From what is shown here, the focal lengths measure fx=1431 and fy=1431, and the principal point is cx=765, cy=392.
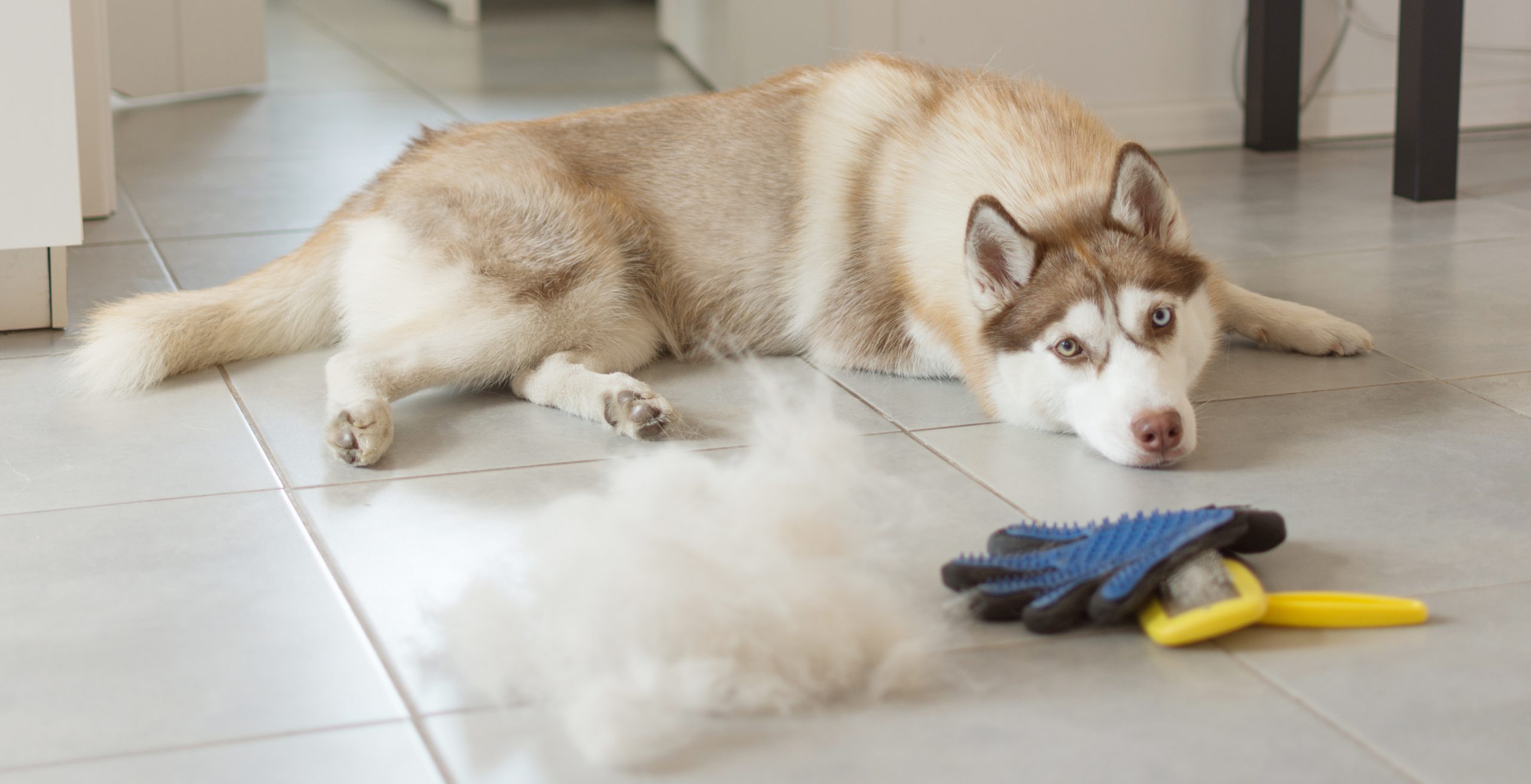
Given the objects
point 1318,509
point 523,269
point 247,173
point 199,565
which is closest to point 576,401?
point 523,269

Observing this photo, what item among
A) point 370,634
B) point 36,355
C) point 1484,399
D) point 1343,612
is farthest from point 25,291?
point 1484,399

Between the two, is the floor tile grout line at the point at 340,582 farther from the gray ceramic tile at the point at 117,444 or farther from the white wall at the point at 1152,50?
the white wall at the point at 1152,50

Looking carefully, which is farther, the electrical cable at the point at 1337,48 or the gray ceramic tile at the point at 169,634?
the electrical cable at the point at 1337,48

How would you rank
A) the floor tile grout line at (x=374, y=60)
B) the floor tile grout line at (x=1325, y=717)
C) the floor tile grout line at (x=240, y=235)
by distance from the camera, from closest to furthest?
1. the floor tile grout line at (x=1325, y=717)
2. the floor tile grout line at (x=240, y=235)
3. the floor tile grout line at (x=374, y=60)

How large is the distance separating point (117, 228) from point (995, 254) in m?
2.61

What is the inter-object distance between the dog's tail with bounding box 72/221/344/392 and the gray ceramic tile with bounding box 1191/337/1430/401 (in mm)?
1647

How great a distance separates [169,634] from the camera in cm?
170

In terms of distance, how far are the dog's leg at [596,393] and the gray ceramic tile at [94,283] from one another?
3.39 feet

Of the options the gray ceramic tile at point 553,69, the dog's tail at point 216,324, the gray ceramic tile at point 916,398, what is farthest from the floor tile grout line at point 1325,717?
the gray ceramic tile at point 553,69

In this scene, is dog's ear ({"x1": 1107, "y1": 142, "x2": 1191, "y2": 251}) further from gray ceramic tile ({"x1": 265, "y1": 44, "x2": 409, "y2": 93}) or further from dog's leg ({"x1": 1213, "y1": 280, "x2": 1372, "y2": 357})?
gray ceramic tile ({"x1": 265, "y1": 44, "x2": 409, "y2": 93})

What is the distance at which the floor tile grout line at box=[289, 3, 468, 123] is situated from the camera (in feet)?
18.4

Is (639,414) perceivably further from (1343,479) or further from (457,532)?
(1343,479)

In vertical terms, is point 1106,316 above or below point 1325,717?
above

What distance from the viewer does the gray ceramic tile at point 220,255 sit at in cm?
336
